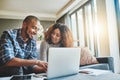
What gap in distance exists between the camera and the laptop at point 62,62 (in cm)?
111

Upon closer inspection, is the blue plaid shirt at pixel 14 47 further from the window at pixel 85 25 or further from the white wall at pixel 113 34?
the window at pixel 85 25

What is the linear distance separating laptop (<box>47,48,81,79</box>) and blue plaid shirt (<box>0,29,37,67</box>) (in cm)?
45

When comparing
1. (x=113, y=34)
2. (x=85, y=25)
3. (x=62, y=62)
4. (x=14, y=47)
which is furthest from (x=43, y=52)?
(x=85, y=25)

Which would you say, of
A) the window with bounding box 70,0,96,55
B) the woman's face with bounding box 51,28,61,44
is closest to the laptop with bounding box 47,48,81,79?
the woman's face with bounding box 51,28,61,44

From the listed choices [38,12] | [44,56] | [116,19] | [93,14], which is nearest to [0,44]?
[44,56]

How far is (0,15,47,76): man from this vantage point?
1365mm

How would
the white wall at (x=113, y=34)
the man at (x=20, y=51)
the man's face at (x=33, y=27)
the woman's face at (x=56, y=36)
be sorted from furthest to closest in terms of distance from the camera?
the white wall at (x=113, y=34) → the woman's face at (x=56, y=36) → the man's face at (x=33, y=27) → the man at (x=20, y=51)

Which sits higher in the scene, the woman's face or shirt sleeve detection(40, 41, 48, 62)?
the woman's face

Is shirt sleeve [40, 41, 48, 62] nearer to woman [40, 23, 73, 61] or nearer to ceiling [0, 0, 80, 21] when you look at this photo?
woman [40, 23, 73, 61]

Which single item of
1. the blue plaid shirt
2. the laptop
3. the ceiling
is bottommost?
the laptop

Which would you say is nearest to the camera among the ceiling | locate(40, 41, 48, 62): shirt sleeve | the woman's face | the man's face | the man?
the man

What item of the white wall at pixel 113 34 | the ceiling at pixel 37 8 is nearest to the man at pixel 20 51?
the white wall at pixel 113 34

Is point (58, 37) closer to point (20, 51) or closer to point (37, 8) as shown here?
→ point (20, 51)

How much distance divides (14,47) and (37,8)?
4474mm
